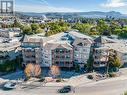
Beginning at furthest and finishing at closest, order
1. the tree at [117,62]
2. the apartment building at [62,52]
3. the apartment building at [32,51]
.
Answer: the apartment building at [32,51], the apartment building at [62,52], the tree at [117,62]

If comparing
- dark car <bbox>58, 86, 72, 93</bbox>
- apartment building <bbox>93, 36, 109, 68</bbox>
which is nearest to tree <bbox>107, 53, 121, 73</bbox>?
apartment building <bbox>93, 36, 109, 68</bbox>

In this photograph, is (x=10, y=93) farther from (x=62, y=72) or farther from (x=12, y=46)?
(x=12, y=46)

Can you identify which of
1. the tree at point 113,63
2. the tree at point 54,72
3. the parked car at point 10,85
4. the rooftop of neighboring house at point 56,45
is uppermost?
the rooftop of neighboring house at point 56,45

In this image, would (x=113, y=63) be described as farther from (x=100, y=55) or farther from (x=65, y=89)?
(x=65, y=89)

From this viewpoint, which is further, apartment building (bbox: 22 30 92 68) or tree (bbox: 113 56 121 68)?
apartment building (bbox: 22 30 92 68)

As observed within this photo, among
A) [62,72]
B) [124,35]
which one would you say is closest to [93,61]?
[62,72]

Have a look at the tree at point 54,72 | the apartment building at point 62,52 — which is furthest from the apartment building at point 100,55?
the tree at point 54,72

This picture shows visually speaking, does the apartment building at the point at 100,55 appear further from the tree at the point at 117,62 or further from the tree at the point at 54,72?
the tree at the point at 54,72

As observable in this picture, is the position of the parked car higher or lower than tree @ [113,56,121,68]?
lower

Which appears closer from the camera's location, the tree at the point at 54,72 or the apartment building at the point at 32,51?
the tree at the point at 54,72

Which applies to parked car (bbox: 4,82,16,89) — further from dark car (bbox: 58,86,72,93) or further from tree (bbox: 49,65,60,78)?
tree (bbox: 49,65,60,78)

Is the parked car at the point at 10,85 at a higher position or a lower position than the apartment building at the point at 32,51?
lower
